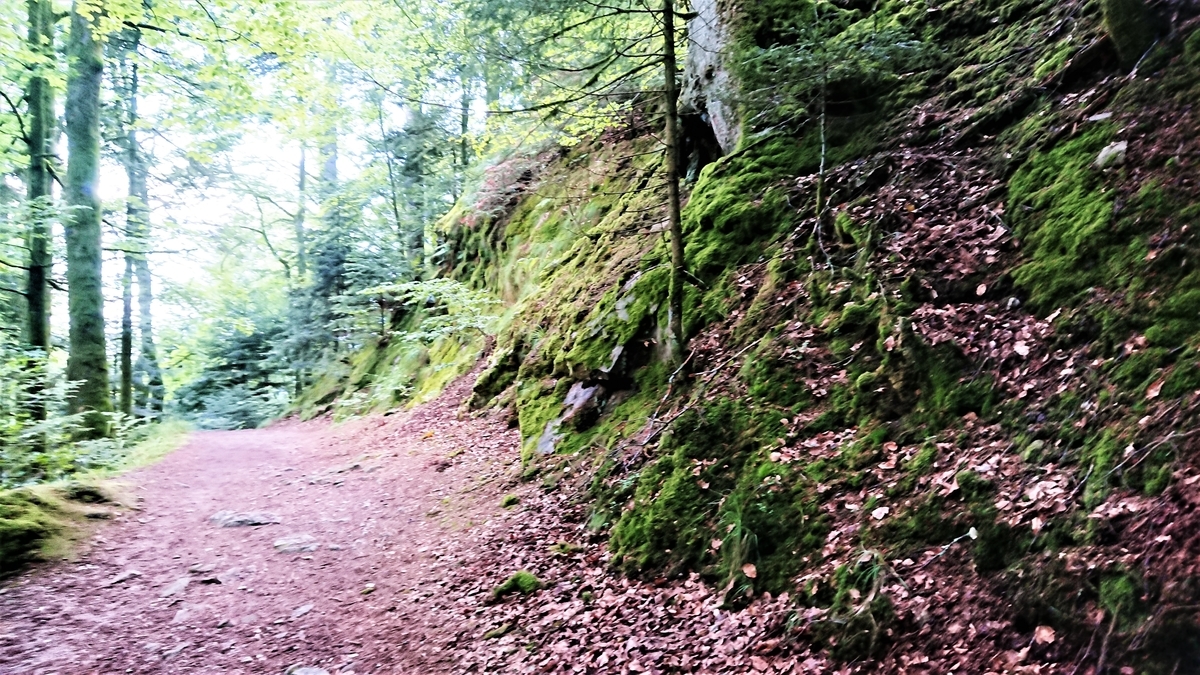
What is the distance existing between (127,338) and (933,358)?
18813 mm

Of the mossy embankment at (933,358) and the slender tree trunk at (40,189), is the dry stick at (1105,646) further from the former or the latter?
the slender tree trunk at (40,189)

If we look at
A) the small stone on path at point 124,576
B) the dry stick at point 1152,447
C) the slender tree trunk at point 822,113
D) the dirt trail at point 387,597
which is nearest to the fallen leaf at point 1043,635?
the dirt trail at point 387,597

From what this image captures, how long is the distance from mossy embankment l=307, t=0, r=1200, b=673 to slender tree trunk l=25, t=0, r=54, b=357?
29.2ft

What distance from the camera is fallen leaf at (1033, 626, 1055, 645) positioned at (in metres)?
2.84

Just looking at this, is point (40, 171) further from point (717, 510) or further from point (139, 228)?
point (717, 510)

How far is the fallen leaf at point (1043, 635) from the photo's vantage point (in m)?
2.84

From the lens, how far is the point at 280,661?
194 inches

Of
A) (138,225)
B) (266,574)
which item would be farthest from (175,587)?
(138,225)

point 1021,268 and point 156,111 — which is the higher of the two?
point 156,111

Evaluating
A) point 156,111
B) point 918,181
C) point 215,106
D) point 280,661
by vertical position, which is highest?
point 156,111

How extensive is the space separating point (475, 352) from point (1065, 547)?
45.4ft

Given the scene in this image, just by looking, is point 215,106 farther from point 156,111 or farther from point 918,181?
point 918,181

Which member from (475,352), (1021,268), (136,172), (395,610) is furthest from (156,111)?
(1021,268)

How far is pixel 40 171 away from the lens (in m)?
10.7
